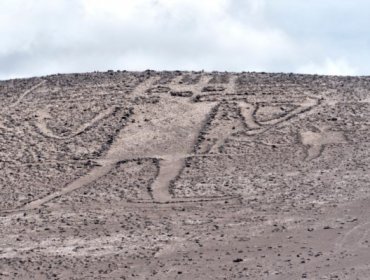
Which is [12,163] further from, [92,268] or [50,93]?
[92,268]

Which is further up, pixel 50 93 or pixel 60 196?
pixel 50 93

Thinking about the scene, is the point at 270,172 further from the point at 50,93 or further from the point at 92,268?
the point at 50,93

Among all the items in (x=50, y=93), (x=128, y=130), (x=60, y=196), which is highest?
(x=50, y=93)

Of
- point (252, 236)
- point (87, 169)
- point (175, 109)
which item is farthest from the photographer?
point (175, 109)

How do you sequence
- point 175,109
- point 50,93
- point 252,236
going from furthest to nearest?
1. point 50,93
2. point 175,109
3. point 252,236

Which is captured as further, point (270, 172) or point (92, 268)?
point (270, 172)

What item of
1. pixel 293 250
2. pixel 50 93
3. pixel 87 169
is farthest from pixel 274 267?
pixel 50 93

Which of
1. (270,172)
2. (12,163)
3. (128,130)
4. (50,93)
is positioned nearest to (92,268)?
(270,172)
